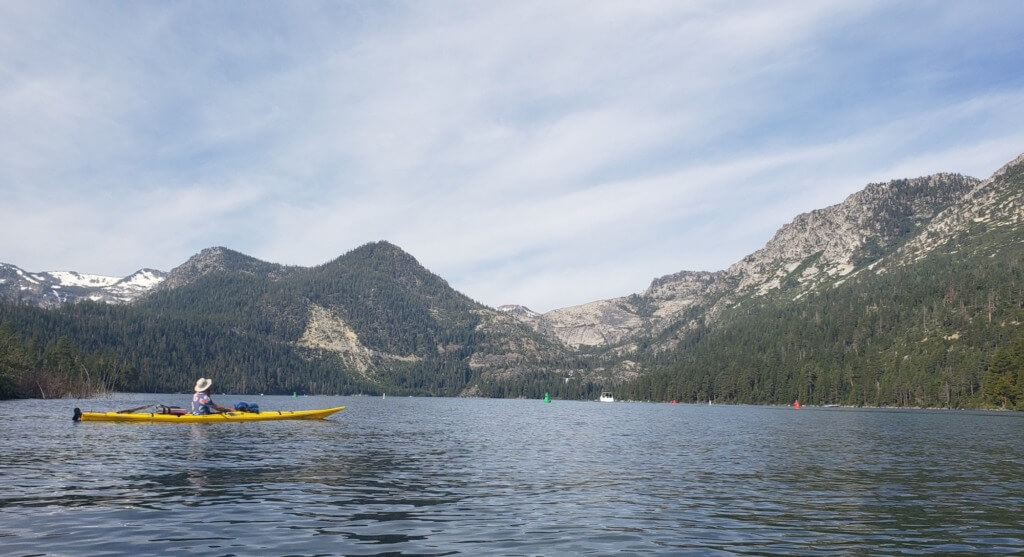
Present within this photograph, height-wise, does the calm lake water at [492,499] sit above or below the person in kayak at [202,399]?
below

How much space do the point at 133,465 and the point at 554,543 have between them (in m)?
31.5

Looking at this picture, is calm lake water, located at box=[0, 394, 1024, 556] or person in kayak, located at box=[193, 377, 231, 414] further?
person in kayak, located at box=[193, 377, 231, 414]

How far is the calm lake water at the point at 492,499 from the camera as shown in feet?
73.8

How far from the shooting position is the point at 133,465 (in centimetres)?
4212

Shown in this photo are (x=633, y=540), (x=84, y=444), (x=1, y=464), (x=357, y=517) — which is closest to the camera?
(x=633, y=540)

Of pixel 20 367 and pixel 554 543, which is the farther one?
pixel 20 367

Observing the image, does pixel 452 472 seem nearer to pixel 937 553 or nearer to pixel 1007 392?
pixel 937 553

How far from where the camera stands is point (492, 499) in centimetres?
3189

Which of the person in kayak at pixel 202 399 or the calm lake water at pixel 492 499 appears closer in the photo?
the calm lake water at pixel 492 499

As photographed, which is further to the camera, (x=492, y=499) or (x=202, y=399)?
(x=202, y=399)

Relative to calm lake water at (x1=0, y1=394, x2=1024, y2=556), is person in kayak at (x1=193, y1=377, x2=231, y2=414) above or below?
above

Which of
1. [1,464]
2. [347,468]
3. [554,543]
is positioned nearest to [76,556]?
[554,543]

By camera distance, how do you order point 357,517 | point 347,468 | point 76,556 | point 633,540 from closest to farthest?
point 76,556
point 633,540
point 357,517
point 347,468

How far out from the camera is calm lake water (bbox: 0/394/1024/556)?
886 inches
